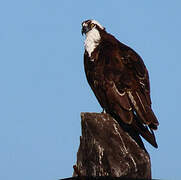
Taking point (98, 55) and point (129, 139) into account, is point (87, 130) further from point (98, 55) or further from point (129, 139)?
point (98, 55)

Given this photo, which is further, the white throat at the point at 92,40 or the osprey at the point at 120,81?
the white throat at the point at 92,40

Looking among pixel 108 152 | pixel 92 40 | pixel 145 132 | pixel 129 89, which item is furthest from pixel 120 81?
pixel 108 152

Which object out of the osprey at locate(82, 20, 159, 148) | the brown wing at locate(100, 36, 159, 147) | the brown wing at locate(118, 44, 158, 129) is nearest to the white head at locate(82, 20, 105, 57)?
the osprey at locate(82, 20, 159, 148)

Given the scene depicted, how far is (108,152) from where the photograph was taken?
636cm

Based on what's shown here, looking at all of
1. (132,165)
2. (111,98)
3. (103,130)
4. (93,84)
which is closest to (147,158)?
(132,165)

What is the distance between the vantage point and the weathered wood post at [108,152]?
6332 mm

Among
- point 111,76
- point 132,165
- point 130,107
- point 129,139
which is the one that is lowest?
point 132,165

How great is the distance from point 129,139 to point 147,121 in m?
0.62

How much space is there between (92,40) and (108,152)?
10.2ft

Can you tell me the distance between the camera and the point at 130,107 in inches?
295

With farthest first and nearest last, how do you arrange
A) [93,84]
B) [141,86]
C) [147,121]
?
[93,84] < [141,86] < [147,121]

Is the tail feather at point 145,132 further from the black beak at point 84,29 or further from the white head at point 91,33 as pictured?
the black beak at point 84,29

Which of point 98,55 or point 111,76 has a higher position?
point 98,55

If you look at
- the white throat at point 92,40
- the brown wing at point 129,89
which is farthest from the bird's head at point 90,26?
the brown wing at point 129,89
